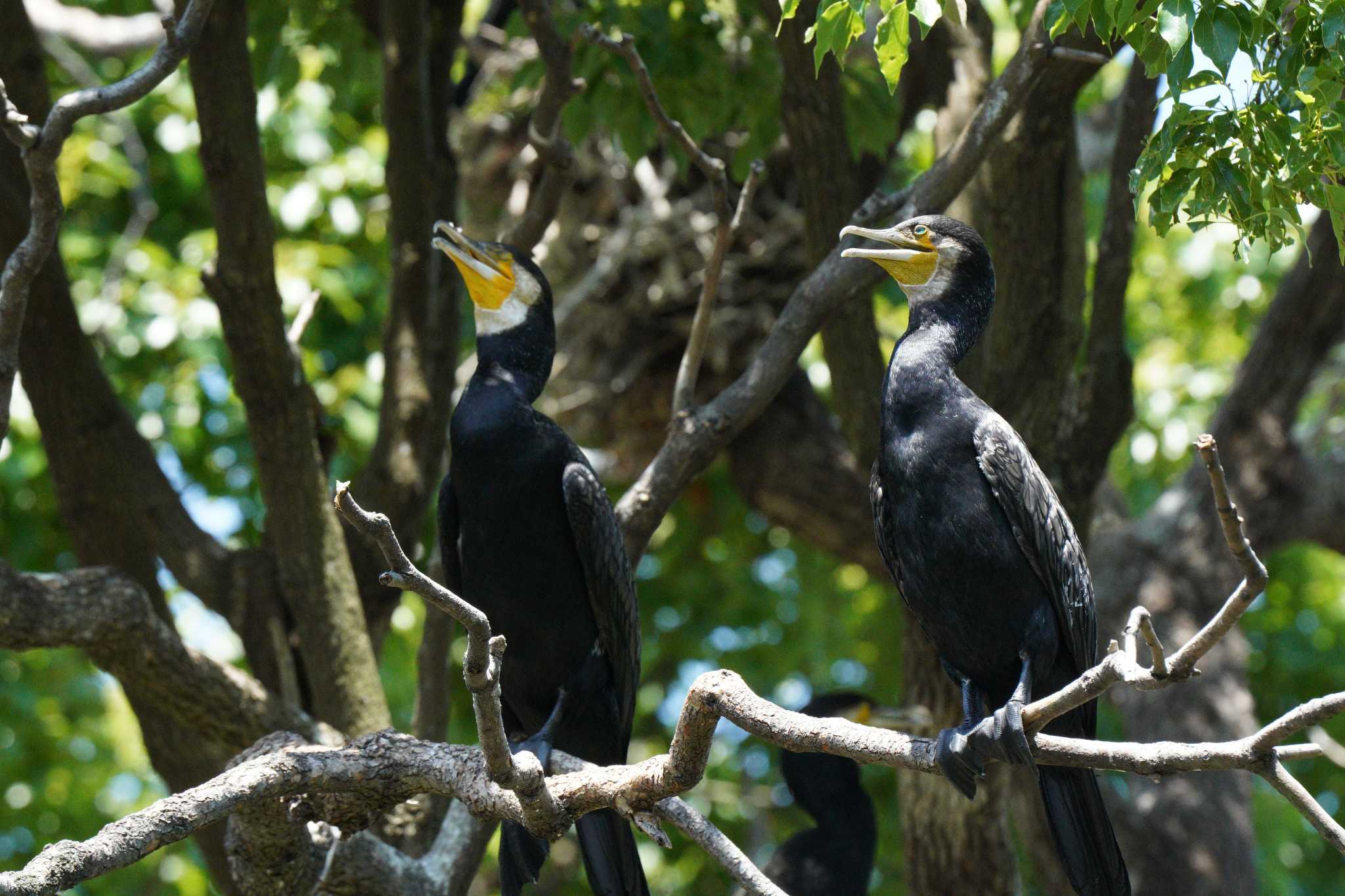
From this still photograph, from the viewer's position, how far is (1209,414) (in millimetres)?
7941

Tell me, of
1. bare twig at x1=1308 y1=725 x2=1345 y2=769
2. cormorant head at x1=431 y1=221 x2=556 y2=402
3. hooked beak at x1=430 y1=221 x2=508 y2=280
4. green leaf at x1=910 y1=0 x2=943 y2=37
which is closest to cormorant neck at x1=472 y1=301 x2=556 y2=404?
cormorant head at x1=431 y1=221 x2=556 y2=402

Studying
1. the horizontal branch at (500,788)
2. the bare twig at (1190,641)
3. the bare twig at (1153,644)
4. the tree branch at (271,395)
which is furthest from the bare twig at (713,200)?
the bare twig at (1153,644)

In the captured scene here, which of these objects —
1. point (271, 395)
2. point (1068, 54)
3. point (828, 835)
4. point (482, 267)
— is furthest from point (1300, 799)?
point (828, 835)

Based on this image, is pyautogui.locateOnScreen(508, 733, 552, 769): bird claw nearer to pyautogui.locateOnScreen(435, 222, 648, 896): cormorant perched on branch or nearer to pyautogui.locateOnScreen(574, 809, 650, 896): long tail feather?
pyautogui.locateOnScreen(435, 222, 648, 896): cormorant perched on branch

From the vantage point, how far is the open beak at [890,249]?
3.70 metres

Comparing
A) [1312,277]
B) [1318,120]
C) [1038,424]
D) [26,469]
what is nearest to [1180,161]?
[1318,120]

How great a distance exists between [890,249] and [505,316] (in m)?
1.20

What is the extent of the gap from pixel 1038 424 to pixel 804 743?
2.54 m

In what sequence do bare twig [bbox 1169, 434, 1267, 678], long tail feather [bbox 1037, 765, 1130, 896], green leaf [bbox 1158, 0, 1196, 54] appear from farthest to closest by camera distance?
long tail feather [bbox 1037, 765, 1130, 896], green leaf [bbox 1158, 0, 1196, 54], bare twig [bbox 1169, 434, 1267, 678]

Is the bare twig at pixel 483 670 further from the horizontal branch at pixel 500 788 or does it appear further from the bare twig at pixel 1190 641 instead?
the bare twig at pixel 1190 641

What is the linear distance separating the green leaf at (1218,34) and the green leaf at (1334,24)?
159 mm

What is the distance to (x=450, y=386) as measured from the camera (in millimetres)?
5402

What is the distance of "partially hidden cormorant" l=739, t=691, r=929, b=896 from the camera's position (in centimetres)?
549

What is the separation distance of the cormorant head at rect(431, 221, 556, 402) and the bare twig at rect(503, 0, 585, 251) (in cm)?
48
